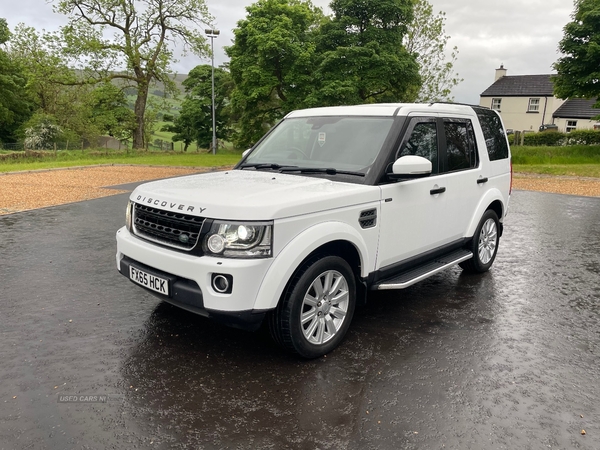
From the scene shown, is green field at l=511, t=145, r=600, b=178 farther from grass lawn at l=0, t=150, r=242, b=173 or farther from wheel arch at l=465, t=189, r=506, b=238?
wheel arch at l=465, t=189, r=506, b=238

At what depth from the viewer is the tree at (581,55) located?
2288cm

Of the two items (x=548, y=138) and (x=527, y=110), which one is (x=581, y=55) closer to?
(x=548, y=138)

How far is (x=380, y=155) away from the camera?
13.3 ft

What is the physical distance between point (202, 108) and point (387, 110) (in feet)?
157

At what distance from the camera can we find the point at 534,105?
49469 millimetres

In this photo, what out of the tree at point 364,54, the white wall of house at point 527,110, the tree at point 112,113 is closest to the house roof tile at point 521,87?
the white wall of house at point 527,110

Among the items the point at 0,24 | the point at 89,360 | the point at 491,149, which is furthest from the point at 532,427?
the point at 0,24

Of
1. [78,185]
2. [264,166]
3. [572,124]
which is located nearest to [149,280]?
[264,166]

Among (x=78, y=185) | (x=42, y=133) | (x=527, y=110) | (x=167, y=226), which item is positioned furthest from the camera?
(x=527, y=110)

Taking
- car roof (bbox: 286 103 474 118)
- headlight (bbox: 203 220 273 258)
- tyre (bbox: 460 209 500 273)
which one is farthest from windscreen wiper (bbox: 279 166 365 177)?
tyre (bbox: 460 209 500 273)

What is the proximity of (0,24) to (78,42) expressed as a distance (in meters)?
21.3

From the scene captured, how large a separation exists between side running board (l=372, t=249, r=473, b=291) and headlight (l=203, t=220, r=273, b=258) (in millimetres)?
1313

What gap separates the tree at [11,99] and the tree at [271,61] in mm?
24320

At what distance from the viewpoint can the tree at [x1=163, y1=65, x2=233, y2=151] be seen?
4809cm
